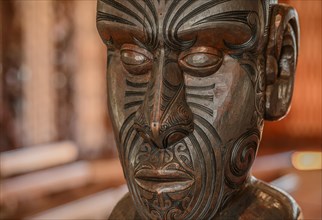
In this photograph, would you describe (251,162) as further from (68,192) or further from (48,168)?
(48,168)

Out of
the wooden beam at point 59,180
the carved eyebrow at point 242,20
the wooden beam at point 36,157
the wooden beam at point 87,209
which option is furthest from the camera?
the wooden beam at point 36,157

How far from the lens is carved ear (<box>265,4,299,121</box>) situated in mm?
746

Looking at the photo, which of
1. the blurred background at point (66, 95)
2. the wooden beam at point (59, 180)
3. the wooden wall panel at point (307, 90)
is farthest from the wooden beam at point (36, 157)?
the wooden wall panel at point (307, 90)

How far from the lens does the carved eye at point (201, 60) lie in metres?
0.69

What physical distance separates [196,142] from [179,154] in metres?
0.03

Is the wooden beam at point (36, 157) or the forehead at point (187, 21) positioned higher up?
the forehead at point (187, 21)

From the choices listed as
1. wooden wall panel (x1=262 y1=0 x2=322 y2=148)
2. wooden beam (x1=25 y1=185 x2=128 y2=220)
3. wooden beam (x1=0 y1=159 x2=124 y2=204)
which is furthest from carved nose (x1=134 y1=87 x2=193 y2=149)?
wooden wall panel (x1=262 y1=0 x2=322 y2=148)

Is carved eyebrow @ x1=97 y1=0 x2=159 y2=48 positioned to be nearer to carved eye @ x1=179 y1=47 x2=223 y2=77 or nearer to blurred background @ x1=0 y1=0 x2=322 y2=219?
carved eye @ x1=179 y1=47 x2=223 y2=77

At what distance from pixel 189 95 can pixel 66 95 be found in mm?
3352

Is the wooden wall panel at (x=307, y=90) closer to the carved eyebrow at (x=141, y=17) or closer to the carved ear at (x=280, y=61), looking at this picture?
the carved ear at (x=280, y=61)

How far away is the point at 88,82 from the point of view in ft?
13.3

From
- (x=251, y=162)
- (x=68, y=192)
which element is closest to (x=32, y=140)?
(x=68, y=192)

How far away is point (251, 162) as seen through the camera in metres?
0.75

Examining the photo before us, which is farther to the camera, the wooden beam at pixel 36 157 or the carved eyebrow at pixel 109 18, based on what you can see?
the wooden beam at pixel 36 157
